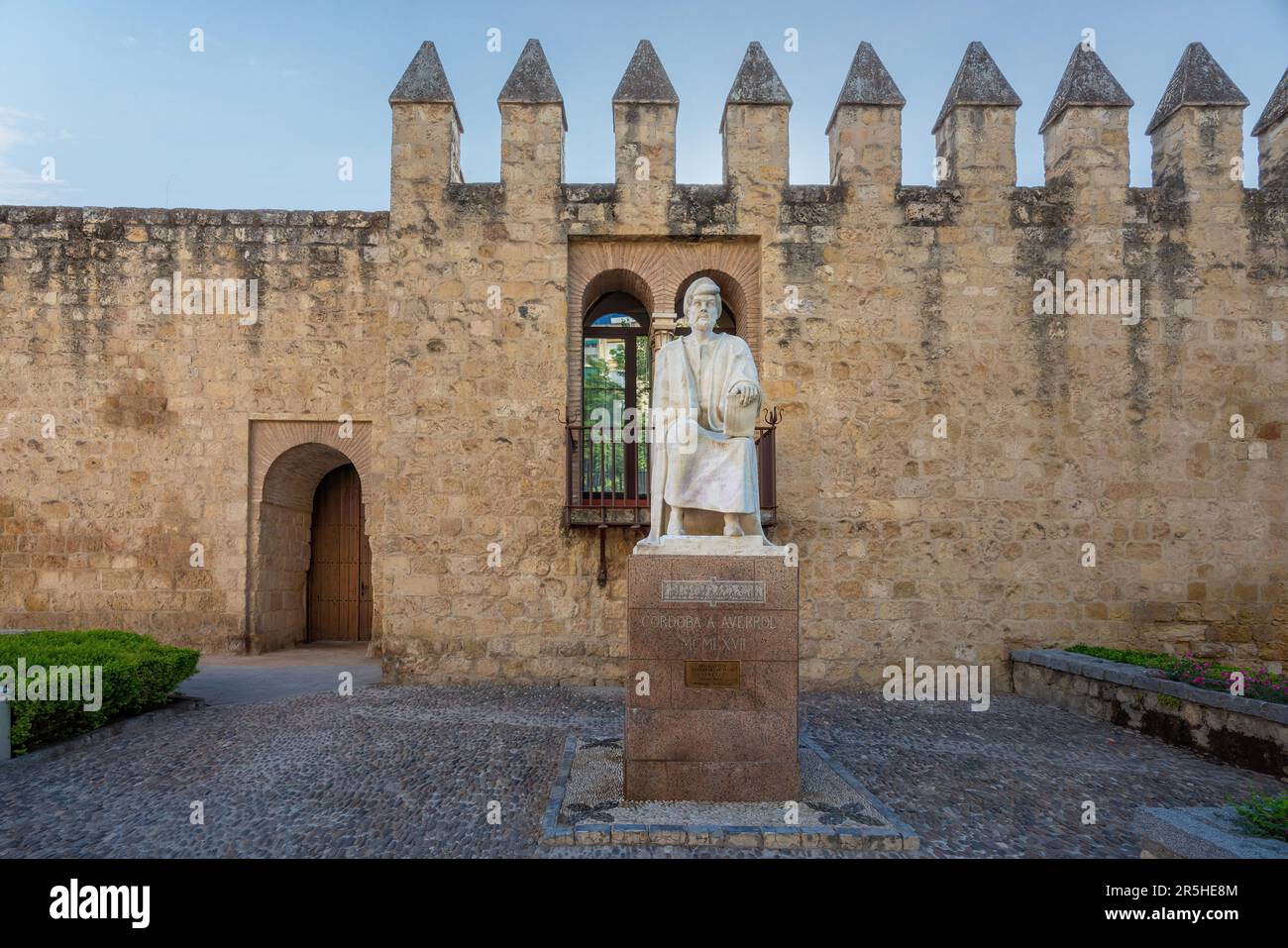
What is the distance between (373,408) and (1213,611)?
10.3 meters

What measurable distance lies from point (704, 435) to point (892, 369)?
4.38 meters

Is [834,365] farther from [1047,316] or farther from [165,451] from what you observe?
[165,451]

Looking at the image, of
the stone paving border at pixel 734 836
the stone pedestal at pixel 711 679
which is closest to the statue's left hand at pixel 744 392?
the stone pedestal at pixel 711 679

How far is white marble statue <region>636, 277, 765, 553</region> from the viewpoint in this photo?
4.71m

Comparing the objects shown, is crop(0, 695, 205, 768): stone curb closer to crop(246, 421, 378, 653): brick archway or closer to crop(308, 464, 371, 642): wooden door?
crop(246, 421, 378, 653): brick archway

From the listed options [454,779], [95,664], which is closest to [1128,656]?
[454,779]

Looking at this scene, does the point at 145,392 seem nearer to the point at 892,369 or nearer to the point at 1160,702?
the point at 892,369

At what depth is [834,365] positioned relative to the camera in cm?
831

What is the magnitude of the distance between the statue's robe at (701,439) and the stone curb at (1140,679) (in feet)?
13.2

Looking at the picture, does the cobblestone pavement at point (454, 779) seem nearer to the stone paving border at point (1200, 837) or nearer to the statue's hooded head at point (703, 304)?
the stone paving border at point (1200, 837)

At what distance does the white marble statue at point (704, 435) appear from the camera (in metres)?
4.71

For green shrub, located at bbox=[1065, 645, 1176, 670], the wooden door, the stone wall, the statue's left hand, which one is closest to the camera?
the statue's left hand

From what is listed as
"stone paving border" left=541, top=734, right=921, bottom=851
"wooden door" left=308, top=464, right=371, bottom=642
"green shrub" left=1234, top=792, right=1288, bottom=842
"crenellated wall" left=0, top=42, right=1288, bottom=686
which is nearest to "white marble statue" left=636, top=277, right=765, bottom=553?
"stone paving border" left=541, top=734, right=921, bottom=851

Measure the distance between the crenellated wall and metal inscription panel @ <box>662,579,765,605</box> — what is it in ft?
12.1
